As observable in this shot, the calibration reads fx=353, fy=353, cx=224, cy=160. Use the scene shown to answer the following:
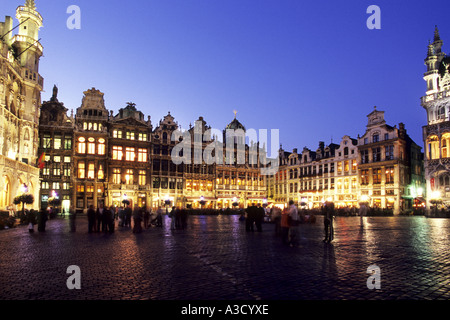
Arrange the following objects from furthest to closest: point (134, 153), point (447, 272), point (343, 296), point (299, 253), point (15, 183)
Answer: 1. point (134, 153)
2. point (15, 183)
3. point (299, 253)
4. point (447, 272)
5. point (343, 296)

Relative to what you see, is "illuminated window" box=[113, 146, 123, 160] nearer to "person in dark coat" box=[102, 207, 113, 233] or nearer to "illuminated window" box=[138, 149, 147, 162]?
"illuminated window" box=[138, 149, 147, 162]

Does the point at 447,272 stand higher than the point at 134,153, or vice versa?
the point at 134,153

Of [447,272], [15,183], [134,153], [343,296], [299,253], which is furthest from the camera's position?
[134,153]

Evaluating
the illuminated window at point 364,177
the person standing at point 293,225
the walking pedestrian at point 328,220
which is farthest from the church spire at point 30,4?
the illuminated window at point 364,177

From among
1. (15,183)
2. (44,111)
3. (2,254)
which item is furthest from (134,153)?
(2,254)

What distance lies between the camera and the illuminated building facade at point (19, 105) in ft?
102

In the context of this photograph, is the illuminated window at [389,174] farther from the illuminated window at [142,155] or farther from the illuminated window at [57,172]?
the illuminated window at [57,172]

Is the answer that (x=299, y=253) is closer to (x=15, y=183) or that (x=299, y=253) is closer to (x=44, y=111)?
(x=15, y=183)

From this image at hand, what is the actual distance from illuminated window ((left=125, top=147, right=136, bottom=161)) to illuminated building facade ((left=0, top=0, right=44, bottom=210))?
1899 cm

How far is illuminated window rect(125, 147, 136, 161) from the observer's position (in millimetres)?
58344

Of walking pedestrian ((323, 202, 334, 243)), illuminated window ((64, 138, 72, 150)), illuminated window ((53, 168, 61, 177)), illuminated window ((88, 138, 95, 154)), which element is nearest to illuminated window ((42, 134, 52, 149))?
illuminated window ((64, 138, 72, 150))

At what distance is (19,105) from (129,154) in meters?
23.0

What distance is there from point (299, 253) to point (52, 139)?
50013 millimetres

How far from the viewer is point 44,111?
171ft
